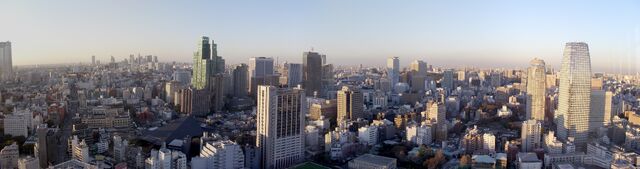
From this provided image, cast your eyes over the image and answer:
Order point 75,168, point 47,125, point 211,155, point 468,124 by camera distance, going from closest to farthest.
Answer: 1. point 75,168
2. point 211,155
3. point 47,125
4. point 468,124

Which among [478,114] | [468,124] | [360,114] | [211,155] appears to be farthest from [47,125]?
[478,114]

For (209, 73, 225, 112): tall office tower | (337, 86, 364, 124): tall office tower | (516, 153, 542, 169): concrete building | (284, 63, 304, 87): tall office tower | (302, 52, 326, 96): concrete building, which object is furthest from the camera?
(302, 52, 326, 96): concrete building

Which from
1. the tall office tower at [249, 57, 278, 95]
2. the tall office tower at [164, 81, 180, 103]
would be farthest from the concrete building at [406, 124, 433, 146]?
the tall office tower at [164, 81, 180, 103]

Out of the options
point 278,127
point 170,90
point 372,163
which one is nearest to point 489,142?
point 372,163

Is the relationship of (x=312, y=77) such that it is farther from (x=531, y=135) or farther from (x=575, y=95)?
(x=575, y=95)

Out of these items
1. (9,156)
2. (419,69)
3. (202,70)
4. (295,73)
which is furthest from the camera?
(419,69)

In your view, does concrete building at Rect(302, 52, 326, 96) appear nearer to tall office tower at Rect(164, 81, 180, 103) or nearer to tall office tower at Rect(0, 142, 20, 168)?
tall office tower at Rect(164, 81, 180, 103)

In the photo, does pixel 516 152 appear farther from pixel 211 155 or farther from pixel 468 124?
pixel 211 155
